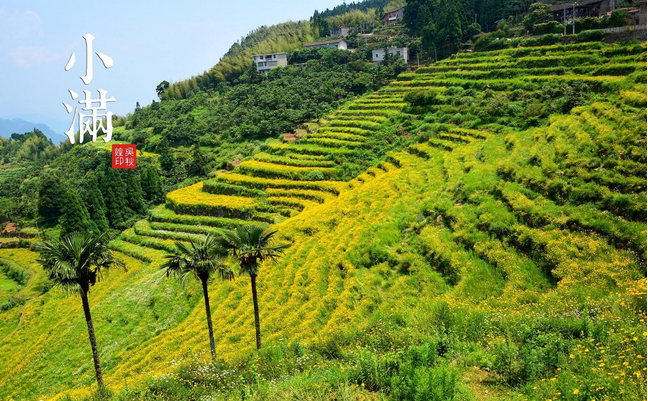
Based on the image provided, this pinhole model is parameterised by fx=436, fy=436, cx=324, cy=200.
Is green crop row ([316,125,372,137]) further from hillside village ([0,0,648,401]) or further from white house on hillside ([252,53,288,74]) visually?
white house on hillside ([252,53,288,74])

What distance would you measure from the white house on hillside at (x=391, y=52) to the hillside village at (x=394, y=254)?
13.1 meters

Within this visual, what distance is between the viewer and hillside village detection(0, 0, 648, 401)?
429 inches

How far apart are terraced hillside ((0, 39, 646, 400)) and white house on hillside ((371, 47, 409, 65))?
3489 centimetres

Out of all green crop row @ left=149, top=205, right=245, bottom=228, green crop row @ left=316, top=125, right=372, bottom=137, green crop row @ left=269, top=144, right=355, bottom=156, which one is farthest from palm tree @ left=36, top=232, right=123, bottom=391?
green crop row @ left=316, top=125, right=372, bottom=137

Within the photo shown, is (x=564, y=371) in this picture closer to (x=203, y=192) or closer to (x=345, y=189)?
(x=345, y=189)

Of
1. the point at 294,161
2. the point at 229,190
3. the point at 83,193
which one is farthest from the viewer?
the point at 83,193

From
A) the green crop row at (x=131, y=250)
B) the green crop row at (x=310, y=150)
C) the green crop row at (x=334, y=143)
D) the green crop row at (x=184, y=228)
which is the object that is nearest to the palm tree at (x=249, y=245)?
the green crop row at (x=184, y=228)

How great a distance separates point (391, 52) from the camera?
249ft

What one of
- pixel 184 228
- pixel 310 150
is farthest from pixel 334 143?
pixel 184 228

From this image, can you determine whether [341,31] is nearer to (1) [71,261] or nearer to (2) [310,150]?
(2) [310,150]

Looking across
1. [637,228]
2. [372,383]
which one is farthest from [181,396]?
[637,228]

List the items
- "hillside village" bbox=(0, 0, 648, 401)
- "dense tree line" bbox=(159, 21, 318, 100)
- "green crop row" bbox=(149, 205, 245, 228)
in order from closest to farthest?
"hillside village" bbox=(0, 0, 648, 401), "green crop row" bbox=(149, 205, 245, 228), "dense tree line" bbox=(159, 21, 318, 100)

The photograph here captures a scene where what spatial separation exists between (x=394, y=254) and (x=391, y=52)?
6344 cm

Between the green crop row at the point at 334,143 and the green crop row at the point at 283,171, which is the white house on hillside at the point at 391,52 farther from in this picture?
the green crop row at the point at 283,171
